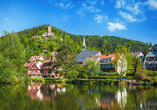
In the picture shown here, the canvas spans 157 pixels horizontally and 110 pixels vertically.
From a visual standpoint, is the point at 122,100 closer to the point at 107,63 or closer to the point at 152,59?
the point at 107,63

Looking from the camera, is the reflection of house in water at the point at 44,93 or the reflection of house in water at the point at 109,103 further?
the reflection of house in water at the point at 44,93

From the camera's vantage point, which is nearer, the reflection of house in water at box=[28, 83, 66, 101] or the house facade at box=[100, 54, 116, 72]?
the reflection of house in water at box=[28, 83, 66, 101]

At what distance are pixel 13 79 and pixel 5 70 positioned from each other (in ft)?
13.5

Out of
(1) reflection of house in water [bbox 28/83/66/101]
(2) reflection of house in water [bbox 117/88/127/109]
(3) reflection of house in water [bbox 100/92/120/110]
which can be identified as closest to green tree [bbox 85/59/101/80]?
(1) reflection of house in water [bbox 28/83/66/101]

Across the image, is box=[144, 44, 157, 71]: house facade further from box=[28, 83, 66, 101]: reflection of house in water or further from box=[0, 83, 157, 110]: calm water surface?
box=[28, 83, 66, 101]: reflection of house in water

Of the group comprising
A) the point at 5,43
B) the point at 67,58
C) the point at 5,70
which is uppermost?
the point at 5,43

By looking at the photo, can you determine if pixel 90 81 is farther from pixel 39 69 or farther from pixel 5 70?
Answer: pixel 39 69

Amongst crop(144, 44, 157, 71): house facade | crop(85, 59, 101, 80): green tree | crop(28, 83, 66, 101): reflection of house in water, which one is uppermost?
crop(144, 44, 157, 71): house facade

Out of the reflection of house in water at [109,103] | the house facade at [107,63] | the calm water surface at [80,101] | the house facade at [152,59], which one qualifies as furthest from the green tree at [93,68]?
the reflection of house in water at [109,103]

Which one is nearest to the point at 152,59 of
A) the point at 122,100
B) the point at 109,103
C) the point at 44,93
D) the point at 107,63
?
the point at 107,63

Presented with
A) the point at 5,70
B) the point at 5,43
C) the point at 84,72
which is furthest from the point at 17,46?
the point at 84,72

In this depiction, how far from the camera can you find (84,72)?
181 feet

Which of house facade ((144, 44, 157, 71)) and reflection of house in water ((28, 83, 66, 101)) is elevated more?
house facade ((144, 44, 157, 71))

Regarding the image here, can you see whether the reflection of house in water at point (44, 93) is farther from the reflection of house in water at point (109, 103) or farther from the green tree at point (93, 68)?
the green tree at point (93, 68)
